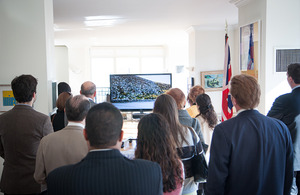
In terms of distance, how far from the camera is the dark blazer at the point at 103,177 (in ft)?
3.45

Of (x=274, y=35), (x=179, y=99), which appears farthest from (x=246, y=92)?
(x=274, y=35)

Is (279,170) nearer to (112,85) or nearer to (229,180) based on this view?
(229,180)

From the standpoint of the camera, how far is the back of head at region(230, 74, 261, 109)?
1.63 meters

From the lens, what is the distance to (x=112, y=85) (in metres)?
5.00

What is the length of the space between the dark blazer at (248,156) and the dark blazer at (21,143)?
49.2 inches

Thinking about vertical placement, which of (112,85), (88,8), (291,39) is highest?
(88,8)

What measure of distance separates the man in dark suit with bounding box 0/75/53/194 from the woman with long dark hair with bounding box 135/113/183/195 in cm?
89

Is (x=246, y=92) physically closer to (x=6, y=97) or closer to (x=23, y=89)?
(x=23, y=89)

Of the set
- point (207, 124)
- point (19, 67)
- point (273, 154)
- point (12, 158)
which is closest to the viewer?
point (273, 154)

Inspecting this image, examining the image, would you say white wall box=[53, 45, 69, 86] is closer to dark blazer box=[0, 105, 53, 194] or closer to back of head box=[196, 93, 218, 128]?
back of head box=[196, 93, 218, 128]

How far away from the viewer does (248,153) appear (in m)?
1.60

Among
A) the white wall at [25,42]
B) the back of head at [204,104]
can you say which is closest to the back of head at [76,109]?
the back of head at [204,104]

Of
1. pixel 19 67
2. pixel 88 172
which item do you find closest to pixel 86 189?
pixel 88 172

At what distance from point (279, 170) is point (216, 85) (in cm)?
598
